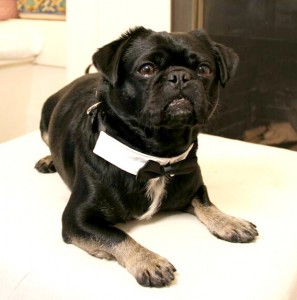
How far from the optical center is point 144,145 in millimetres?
1276

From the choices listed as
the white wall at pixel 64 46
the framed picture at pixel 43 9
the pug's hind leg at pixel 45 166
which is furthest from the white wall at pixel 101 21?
the pug's hind leg at pixel 45 166

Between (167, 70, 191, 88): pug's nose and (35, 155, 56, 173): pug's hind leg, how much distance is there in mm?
686

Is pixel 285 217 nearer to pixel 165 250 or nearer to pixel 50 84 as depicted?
pixel 165 250

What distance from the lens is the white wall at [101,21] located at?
2.43 metres

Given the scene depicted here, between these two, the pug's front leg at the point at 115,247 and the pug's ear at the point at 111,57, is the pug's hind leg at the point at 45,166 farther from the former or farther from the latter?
the pug's ear at the point at 111,57

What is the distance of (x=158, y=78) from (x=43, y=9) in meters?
1.95

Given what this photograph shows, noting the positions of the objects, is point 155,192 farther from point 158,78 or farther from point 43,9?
point 43,9

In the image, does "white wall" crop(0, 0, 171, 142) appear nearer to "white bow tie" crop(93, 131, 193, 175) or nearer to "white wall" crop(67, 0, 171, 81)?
"white wall" crop(67, 0, 171, 81)

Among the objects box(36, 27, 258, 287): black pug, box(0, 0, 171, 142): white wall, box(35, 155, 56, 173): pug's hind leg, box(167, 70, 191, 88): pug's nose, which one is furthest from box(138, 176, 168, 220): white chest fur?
box(0, 0, 171, 142): white wall

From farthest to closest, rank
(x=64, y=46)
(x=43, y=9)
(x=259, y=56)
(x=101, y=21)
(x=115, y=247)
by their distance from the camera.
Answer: (x=43, y=9)
(x=64, y=46)
(x=101, y=21)
(x=259, y=56)
(x=115, y=247)

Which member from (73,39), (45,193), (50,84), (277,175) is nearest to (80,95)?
(45,193)

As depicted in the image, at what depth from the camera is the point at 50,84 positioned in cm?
291

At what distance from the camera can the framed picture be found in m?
2.84

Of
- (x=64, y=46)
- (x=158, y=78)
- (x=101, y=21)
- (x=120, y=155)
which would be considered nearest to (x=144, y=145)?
(x=120, y=155)
